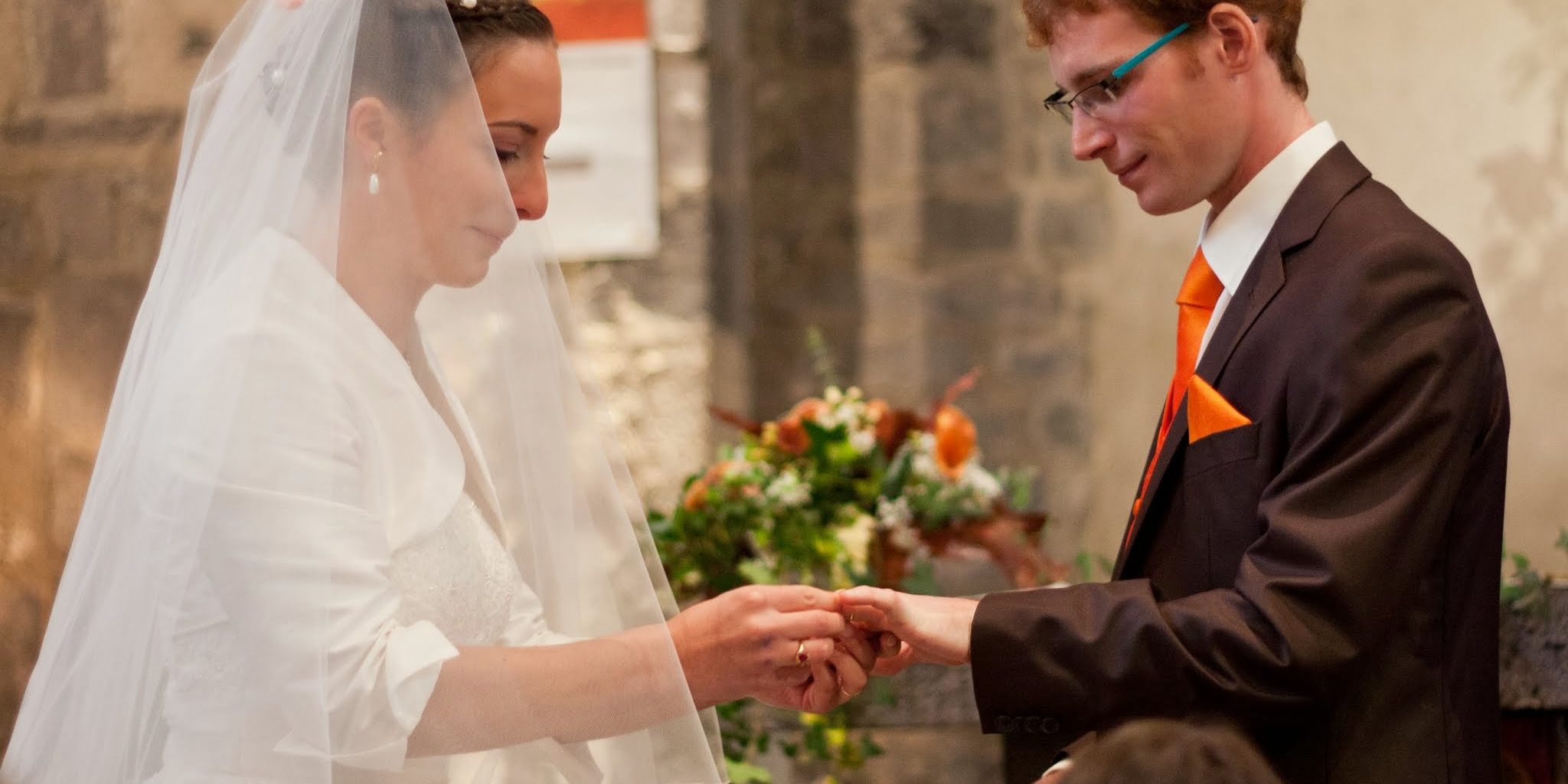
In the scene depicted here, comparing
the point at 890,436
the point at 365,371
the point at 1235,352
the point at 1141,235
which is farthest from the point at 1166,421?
the point at 1141,235

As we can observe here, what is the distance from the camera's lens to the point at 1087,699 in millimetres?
1759

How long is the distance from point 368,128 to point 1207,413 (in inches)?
40.1

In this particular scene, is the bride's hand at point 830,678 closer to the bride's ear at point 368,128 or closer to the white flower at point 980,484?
the bride's ear at point 368,128

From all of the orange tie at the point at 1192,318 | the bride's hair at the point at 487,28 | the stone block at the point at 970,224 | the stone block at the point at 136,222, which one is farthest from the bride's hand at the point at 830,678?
the stone block at the point at 970,224

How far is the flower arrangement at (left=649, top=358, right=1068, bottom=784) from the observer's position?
118 inches

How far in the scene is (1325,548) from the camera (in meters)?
1.65

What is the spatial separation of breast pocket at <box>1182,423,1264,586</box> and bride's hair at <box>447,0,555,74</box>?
94cm

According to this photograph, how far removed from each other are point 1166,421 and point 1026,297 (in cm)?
327

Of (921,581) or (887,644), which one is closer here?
(887,644)

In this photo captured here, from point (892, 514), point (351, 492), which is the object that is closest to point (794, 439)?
point (892, 514)

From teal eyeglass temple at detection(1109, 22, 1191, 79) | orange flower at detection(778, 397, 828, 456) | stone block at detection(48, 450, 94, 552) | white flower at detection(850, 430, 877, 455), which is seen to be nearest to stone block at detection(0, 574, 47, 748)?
stone block at detection(48, 450, 94, 552)

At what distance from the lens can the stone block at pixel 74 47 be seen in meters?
4.05

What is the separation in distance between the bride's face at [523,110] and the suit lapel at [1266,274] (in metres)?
0.81

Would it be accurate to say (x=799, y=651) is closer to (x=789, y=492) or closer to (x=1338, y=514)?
(x=1338, y=514)
